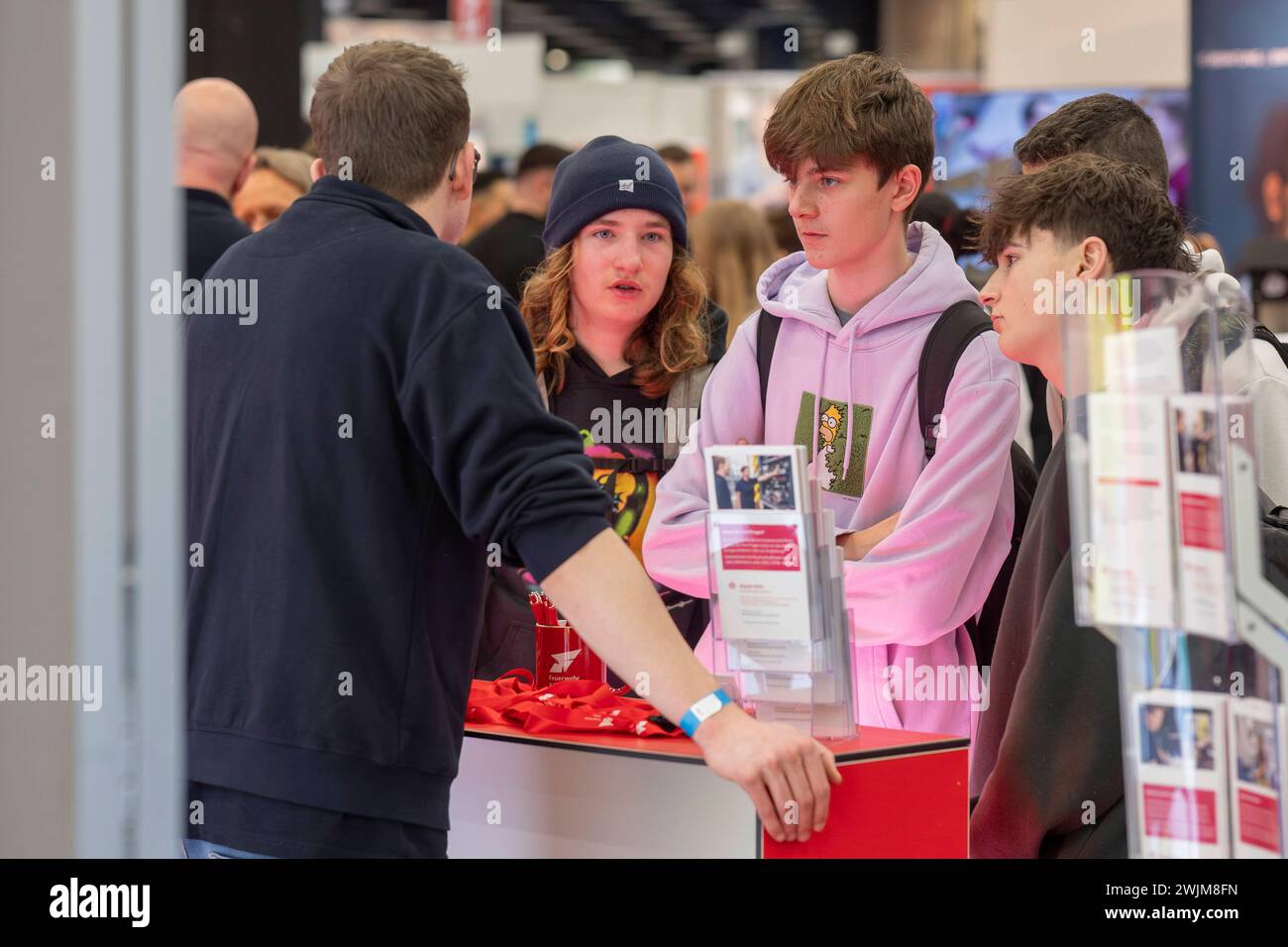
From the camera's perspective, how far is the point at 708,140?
14.6 meters

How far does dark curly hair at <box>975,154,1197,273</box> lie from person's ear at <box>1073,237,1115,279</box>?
1cm

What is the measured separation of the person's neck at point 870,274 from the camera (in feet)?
8.48

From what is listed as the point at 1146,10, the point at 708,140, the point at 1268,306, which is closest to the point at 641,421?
the point at 1268,306

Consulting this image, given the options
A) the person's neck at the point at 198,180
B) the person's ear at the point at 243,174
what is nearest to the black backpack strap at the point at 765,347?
the person's neck at the point at 198,180

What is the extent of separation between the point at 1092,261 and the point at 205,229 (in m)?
2.55

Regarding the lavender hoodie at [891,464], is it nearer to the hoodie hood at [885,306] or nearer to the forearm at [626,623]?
the hoodie hood at [885,306]

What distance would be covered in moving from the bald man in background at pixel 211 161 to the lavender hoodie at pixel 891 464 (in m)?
1.87

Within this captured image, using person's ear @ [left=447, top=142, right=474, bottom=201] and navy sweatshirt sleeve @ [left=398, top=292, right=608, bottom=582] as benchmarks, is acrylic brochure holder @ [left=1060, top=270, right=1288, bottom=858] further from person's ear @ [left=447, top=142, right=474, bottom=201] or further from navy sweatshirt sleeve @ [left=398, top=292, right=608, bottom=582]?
person's ear @ [left=447, top=142, right=474, bottom=201]

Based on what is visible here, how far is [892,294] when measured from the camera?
2.53 m

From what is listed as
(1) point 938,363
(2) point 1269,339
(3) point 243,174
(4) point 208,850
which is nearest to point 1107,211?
(1) point 938,363

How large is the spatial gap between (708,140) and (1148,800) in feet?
44.2

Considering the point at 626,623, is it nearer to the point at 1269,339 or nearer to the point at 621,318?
the point at 621,318

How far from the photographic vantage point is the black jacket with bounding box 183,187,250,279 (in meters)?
3.99

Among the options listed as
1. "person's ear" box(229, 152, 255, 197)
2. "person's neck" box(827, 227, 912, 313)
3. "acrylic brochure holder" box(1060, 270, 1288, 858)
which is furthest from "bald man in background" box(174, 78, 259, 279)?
"acrylic brochure holder" box(1060, 270, 1288, 858)
